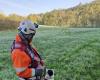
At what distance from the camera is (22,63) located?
7609 millimetres

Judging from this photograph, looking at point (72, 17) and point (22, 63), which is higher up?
point (22, 63)

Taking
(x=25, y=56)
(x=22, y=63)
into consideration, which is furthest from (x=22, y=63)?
(x=25, y=56)

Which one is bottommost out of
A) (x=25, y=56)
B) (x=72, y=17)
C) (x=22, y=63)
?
(x=72, y=17)

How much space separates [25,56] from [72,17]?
72.4 metres

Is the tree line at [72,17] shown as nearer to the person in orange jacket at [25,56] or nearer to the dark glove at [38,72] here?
the person in orange jacket at [25,56]

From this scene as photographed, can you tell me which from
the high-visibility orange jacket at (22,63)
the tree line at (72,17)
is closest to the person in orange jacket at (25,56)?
the high-visibility orange jacket at (22,63)

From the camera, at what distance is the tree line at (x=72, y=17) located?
7056 centimetres

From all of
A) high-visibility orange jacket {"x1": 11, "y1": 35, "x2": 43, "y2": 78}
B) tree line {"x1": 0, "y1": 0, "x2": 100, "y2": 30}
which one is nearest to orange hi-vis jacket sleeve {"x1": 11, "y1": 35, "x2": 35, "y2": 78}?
high-visibility orange jacket {"x1": 11, "y1": 35, "x2": 43, "y2": 78}

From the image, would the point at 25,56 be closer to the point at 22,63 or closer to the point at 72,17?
the point at 22,63

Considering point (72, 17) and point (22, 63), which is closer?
point (22, 63)

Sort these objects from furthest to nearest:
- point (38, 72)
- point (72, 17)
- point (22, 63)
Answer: point (72, 17), point (38, 72), point (22, 63)

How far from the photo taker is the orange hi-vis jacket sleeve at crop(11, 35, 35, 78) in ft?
24.9

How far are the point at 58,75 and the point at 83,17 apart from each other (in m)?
65.3

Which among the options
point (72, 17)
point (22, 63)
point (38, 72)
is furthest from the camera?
point (72, 17)
